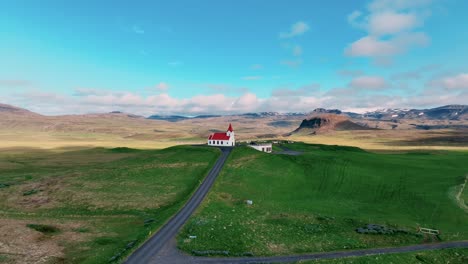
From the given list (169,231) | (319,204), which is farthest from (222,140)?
(169,231)

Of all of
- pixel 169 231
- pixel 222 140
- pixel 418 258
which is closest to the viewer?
pixel 418 258

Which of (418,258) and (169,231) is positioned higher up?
(169,231)

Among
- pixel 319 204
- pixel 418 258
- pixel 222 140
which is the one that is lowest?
pixel 418 258

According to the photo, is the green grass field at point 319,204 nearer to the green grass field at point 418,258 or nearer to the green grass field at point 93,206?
the green grass field at point 418,258

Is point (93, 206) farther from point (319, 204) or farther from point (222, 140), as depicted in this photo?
point (222, 140)

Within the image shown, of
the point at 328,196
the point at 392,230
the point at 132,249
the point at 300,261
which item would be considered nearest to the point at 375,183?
the point at 328,196

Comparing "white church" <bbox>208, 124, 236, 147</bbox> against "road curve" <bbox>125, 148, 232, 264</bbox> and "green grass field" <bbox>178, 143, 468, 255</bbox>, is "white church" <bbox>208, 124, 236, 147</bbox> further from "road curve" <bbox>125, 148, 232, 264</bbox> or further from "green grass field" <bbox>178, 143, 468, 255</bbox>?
"road curve" <bbox>125, 148, 232, 264</bbox>

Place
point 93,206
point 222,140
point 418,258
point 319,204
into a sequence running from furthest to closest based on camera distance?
point 222,140
point 319,204
point 93,206
point 418,258
